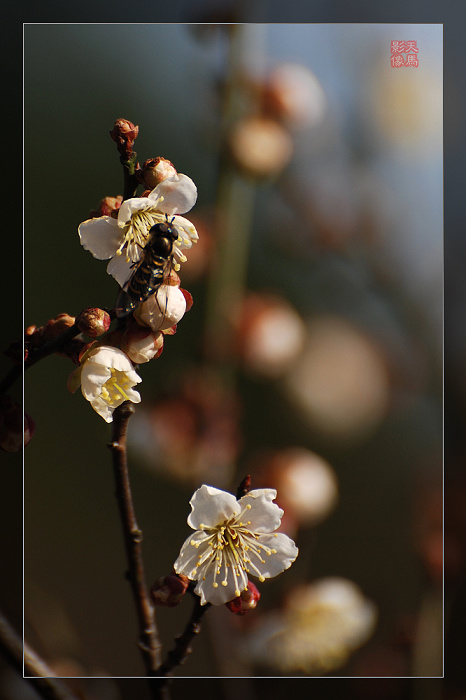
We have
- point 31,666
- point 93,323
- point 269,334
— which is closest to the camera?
point 93,323

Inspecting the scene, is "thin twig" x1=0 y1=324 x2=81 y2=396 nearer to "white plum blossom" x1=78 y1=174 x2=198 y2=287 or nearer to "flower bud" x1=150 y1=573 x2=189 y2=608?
"white plum blossom" x1=78 y1=174 x2=198 y2=287

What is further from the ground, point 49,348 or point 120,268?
point 120,268

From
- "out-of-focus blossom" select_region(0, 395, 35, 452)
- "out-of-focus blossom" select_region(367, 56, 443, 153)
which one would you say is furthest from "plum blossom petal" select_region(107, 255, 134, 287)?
"out-of-focus blossom" select_region(367, 56, 443, 153)

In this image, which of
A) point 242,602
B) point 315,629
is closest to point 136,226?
point 242,602

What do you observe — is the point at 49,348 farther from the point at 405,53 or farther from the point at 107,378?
the point at 405,53

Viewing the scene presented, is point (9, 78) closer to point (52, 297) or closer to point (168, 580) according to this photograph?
point (52, 297)

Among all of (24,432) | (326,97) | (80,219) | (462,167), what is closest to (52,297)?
(80,219)

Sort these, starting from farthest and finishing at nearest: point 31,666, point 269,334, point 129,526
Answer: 1. point 269,334
2. point 31,666
3. point 129,526
